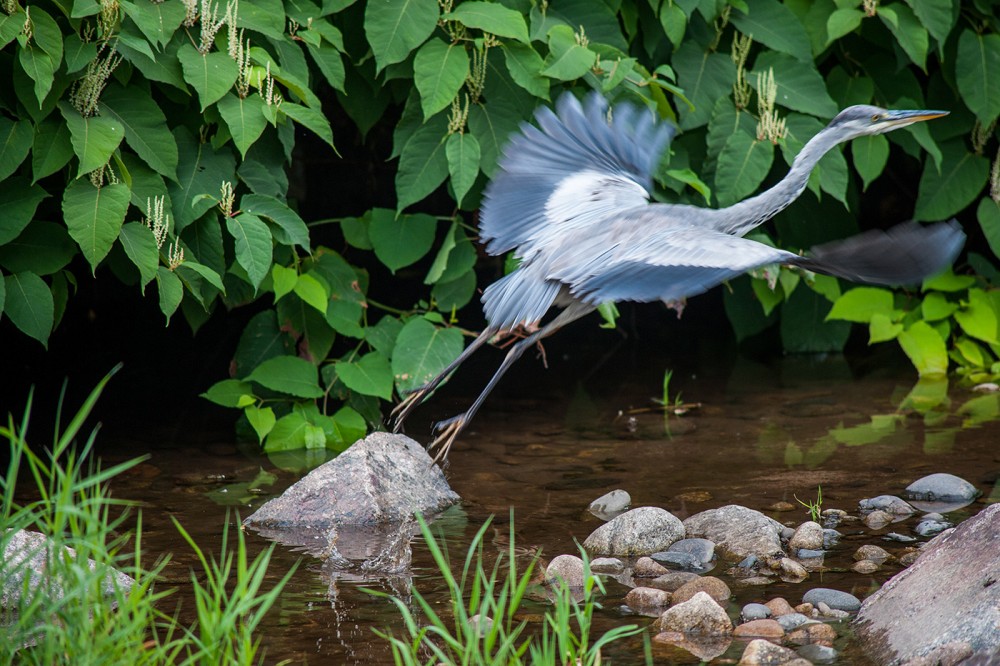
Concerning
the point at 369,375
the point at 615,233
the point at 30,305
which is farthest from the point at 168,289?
the point at 615,233

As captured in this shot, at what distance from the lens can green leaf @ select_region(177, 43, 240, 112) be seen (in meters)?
4.24

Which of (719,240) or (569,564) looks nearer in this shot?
(569,564)

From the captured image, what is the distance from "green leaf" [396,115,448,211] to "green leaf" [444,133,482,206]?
0.12 metres

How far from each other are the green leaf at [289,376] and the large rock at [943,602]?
2695 millimetres

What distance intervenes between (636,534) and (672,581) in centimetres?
32

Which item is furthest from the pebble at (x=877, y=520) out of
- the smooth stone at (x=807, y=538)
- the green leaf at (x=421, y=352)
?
the green leaf at (x=421, y=352)

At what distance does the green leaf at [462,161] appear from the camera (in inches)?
187

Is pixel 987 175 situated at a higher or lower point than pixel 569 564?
higher

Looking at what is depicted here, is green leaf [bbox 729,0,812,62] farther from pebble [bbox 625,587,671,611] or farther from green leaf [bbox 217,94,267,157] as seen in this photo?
pebble [bbox 625,587,671,611]

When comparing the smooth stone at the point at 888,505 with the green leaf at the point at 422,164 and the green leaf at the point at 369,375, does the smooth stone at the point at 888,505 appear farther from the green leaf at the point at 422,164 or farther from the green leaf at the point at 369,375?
the green leaf at the point at 422,164

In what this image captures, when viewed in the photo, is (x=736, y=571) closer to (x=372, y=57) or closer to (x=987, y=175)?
(x=372, y=57)

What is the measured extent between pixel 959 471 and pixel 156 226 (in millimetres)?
3350

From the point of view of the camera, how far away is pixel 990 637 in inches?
107

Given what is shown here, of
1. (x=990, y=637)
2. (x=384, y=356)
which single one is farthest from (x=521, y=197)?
(x=990, y=637)
